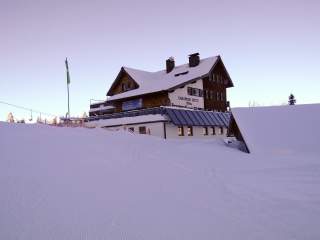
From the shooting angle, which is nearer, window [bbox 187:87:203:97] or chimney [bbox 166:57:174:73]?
window [bbox 187:87:203:97]

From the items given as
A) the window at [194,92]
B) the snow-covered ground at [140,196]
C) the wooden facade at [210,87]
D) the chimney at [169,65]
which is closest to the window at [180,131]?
the wooden facade at [210,87]

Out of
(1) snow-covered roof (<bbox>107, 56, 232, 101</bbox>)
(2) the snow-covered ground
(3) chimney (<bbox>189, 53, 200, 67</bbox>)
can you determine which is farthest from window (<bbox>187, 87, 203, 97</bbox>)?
(2) the snow-covered ground

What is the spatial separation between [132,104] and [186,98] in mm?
6931

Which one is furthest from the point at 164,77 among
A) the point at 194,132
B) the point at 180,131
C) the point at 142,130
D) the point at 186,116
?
the point at 142,130

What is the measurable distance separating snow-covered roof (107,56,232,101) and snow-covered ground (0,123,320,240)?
21.9 metres

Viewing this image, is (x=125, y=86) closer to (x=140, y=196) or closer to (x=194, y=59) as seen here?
(x=194, y=59)

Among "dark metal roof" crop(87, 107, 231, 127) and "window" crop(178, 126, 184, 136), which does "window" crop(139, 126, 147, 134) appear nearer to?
"dark metal roof" crop(87, 107, 231, 127)

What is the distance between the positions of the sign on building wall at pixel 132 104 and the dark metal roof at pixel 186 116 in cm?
324

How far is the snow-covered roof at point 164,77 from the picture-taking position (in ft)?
121

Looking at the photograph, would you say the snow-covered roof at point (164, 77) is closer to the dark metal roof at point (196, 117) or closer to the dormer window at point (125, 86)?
the dormer window at point (125, 86)

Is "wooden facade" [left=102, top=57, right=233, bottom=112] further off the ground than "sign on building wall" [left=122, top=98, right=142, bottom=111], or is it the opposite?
"wooden facade" [left=102, top=57, right=233, bottom=112]

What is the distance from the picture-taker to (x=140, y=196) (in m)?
8.52

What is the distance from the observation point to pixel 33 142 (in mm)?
13844

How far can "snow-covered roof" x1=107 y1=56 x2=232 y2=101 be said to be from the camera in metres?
36.9
